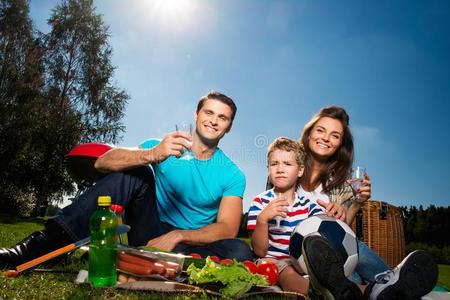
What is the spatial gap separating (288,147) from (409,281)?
5.61 ft

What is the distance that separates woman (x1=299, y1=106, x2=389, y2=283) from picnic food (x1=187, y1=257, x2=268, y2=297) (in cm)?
146

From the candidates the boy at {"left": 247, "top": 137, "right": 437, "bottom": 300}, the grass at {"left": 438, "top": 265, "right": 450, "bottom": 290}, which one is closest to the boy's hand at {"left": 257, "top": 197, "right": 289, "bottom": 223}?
the boy at {"left": 247, "top": 137, "right": 437, "bottom": 300}

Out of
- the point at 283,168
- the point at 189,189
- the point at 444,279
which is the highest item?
the point at 283,168

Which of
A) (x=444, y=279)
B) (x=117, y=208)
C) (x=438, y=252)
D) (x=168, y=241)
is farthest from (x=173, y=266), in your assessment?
(x=438, y=252)

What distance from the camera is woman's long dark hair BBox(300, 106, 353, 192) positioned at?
418 cm

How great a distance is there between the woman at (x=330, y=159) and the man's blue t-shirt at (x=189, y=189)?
826mm

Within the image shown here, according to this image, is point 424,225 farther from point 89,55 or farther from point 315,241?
point 315,241

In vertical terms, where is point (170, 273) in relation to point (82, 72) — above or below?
below

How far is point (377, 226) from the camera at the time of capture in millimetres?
5008

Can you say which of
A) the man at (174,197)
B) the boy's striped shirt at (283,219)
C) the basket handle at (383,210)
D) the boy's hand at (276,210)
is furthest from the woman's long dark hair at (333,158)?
the basket handle at (383,210)

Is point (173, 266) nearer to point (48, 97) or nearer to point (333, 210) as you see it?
point (333, 210)

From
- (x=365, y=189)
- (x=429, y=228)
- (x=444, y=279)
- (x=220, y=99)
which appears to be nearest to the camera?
(x=365, y=189)

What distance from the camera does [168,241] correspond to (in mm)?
3244

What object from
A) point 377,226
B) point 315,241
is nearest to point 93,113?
point 377,226
